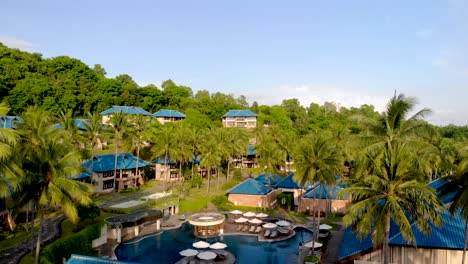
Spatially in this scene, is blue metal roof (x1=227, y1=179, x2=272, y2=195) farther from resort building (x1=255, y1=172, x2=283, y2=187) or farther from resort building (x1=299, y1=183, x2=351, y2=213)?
resort building (x1=299, y1=183, x2=351, y2=213)

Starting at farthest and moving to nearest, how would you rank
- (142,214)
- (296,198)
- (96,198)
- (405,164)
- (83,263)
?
(296,198) → (96,198) → (142,214) → (83,263) → (405,164)

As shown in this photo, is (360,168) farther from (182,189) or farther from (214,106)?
(214,106)

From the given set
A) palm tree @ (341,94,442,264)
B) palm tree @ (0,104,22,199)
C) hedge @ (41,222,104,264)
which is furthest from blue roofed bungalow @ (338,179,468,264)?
hedge @ (41,222,104,264)

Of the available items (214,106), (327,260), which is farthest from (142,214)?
(214,106)

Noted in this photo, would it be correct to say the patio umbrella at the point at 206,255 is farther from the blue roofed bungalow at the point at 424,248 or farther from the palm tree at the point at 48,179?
the blue roofed bungalow at the point at 424,248

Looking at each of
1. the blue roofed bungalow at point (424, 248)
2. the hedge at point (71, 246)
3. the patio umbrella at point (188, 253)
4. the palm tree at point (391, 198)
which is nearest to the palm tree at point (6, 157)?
the hedge at point (71, 246)

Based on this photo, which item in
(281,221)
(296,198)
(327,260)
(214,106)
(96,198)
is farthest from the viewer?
(214,106)

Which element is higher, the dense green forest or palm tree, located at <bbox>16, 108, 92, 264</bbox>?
the dense green forest
